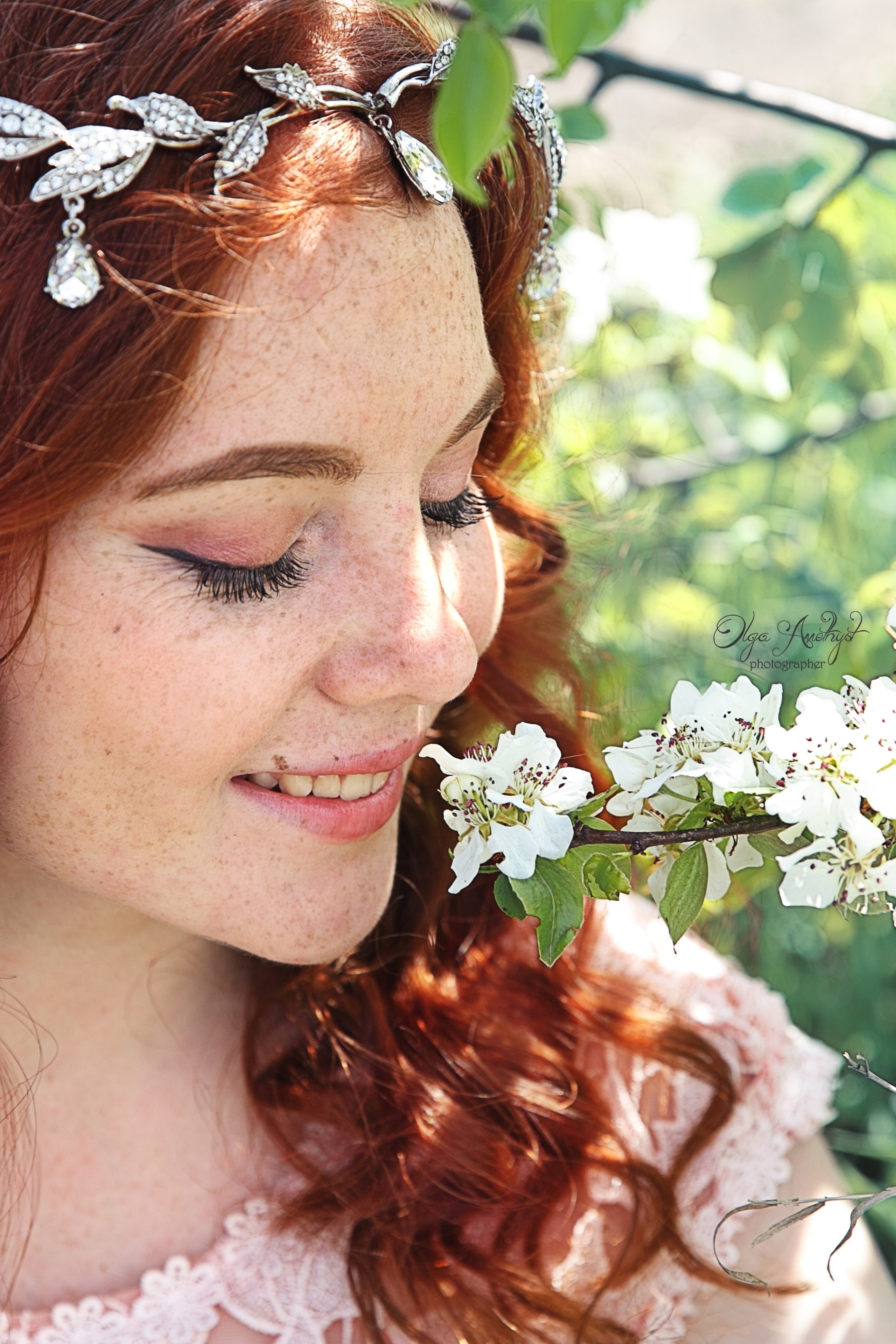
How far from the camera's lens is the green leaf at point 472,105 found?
0.60m

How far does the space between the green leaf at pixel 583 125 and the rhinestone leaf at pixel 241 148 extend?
0.71 m

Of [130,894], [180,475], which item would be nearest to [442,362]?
[180,475]

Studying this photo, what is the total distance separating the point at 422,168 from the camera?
995mm

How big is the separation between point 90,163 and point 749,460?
1393 millimetres

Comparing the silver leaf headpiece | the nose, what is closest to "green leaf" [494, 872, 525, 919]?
the nose

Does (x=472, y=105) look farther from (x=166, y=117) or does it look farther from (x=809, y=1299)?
(x=809, y=1299)

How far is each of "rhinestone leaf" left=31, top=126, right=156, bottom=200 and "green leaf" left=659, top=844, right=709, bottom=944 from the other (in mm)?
573

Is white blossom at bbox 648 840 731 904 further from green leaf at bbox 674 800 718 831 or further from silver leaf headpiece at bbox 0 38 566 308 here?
silver leaf headpiece at bbox 0 38 566 308

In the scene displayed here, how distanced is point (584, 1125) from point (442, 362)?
80cm

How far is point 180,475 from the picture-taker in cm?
91

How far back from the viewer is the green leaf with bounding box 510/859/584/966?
2.51 ft

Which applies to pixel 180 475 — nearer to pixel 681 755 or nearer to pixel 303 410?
pixel 303 410

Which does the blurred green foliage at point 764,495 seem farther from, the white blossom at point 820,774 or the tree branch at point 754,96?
the white blossom at point 820,774

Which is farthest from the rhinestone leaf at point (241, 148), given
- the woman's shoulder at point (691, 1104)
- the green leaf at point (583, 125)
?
the woman's shoulder at point (691, 1104)
